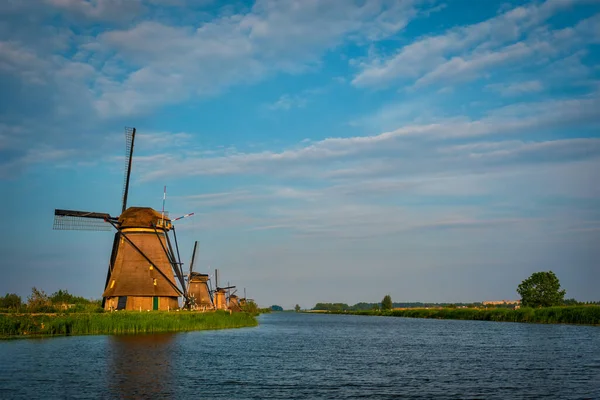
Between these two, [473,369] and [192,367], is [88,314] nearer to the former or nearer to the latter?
[192,367]

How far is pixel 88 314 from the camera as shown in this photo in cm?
3934

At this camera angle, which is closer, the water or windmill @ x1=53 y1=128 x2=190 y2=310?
the water

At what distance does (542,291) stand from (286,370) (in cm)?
6553

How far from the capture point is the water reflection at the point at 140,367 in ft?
62.5

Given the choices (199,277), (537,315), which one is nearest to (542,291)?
(537,315)

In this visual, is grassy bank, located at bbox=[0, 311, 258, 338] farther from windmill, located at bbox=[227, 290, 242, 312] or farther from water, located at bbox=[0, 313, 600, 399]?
windmill, located at bbox=[227, 290, 242, 312]

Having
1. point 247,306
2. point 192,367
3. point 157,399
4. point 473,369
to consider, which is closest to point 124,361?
point 192,367

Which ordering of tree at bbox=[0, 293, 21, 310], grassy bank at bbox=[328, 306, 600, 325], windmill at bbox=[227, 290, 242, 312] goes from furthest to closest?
windmill at bbox=[227, 290, 242, 312] → grassy bank at bbox=[328, 306, 600, 325] → tree at bbox=[0, 293, 21, 310]

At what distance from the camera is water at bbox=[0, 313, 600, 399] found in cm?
1912

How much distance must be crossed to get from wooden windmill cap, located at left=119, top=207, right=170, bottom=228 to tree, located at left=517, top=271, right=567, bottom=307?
56.1 m

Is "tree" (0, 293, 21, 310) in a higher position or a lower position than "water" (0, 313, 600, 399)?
higher

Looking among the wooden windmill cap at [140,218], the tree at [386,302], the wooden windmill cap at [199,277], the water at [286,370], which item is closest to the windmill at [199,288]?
the wooden windmill cap at [199,277]

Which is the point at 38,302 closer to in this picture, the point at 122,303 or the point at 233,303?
the point at 122,303

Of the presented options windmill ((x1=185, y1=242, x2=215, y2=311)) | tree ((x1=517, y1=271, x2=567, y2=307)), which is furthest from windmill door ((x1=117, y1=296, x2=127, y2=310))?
tree ((x1=517, y1=271, x2=567, y2=307))
